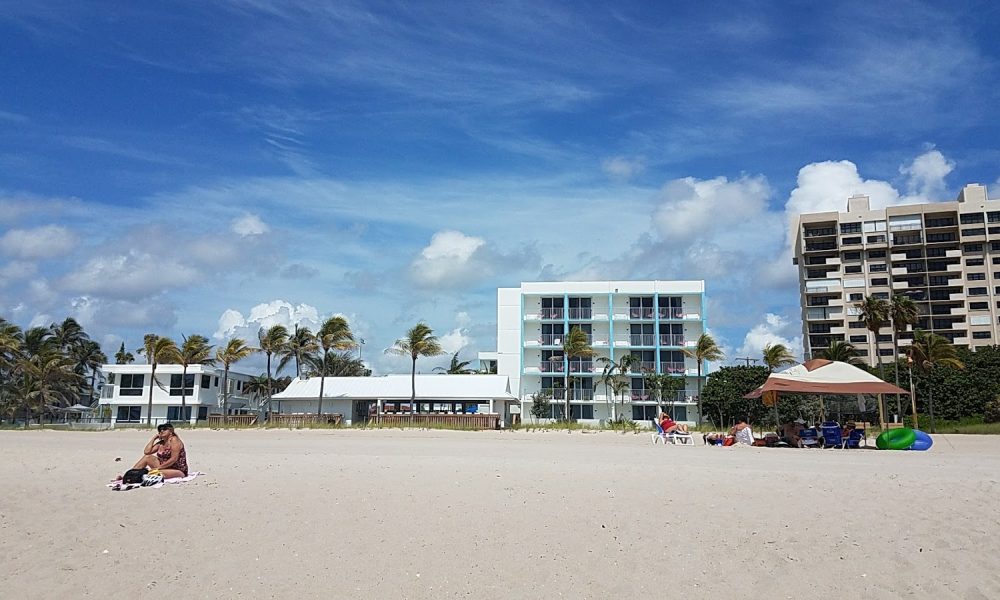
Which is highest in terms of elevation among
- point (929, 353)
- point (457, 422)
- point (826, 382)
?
point (929, 353)

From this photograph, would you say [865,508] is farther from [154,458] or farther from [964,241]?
[964,241]

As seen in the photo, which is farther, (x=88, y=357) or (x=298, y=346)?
(x=88, y=357)

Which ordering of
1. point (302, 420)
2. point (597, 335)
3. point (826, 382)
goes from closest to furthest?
point (826, 382) → point (302, 420) → point (597, 335)

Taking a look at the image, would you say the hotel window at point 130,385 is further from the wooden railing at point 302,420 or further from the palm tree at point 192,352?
the wooden railing at point 302,420

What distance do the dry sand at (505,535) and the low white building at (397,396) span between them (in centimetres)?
3700

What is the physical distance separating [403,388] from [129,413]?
23082 millimetres

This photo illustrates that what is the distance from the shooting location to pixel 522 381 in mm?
60969

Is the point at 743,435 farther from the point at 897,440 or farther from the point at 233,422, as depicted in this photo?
the point at 233,422

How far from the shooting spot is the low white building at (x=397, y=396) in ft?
162

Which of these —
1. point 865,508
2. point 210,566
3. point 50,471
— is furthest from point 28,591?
point 865,508

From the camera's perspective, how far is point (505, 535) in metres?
7.89

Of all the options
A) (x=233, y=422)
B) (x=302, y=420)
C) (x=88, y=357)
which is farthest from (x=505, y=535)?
(x=88, y=357)

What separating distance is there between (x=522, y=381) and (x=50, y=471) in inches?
1922

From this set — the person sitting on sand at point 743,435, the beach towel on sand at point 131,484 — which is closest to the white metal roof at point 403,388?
the person sitting on sand at point 743,435
